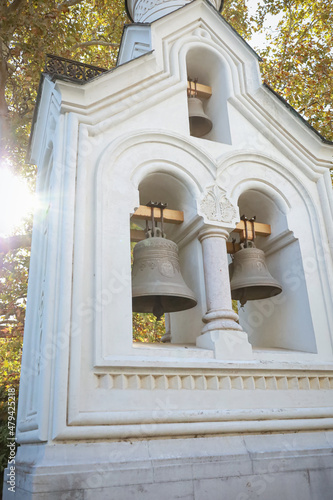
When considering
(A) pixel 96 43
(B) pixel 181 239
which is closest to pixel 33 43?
(A) pixel 96 43

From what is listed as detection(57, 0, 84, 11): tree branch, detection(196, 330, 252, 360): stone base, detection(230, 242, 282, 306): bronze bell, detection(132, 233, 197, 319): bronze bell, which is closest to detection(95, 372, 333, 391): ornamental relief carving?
detection(196, 330, 252, 360): stone base

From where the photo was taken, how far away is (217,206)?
4992mm

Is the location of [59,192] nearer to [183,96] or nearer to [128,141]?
[128,141]

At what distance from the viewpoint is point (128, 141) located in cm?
493

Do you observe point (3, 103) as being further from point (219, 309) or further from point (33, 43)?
point (219, 309)

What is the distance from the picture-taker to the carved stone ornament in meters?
4.93

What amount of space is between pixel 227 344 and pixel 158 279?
36.0 inches

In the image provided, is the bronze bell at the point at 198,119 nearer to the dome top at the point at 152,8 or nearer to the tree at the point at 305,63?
the dome top at the point at 152,8

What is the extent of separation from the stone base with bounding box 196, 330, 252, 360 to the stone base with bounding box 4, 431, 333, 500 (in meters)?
0.72

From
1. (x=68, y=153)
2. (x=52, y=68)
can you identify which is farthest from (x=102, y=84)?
(x=68, y=153)

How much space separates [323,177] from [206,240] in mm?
1968

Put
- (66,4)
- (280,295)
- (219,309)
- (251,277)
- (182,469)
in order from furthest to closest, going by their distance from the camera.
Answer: (66,4) → (280,295) → (251,277) → (219,309) → (182,469)

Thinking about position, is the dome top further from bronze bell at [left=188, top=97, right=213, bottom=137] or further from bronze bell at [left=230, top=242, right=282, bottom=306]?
bronze bell at [left=230, top=242, right=282, bottom=306]

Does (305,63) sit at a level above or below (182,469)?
above
